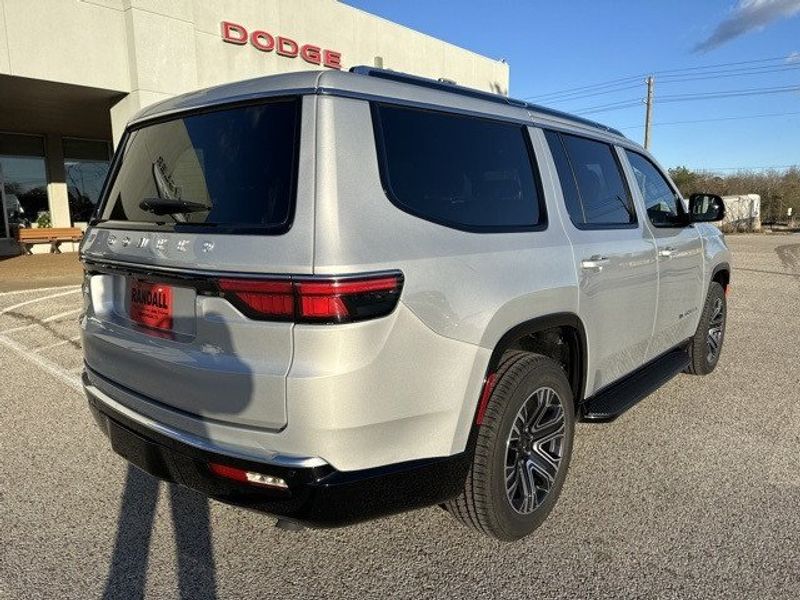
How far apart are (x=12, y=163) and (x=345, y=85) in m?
18.0

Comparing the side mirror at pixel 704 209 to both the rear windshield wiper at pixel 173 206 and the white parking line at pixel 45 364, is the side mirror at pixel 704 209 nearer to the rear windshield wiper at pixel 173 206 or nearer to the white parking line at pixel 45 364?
the rear windshield wiper at pixel 173 206

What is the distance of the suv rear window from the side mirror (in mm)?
3468

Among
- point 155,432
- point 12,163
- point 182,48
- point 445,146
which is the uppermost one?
point 182,48

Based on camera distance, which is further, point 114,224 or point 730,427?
point 730,427

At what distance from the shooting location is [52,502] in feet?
9.89

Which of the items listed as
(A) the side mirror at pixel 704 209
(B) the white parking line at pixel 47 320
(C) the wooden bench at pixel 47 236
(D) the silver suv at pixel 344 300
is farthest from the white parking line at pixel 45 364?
(C) the wooden bench at pixel 47 236

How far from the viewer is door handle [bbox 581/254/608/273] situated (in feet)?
9.58

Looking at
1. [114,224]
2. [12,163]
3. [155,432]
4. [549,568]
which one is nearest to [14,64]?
[12,163]

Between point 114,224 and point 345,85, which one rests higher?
point 345,85

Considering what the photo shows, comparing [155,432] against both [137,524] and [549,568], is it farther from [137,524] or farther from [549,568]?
[549,568]

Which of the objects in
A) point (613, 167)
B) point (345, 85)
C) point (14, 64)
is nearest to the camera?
point (345, 85)

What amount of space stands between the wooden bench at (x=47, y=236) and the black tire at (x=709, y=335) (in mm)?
15909

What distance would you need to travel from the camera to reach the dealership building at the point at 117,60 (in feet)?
32.7

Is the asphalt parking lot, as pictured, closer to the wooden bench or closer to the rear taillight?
the rear taillight
